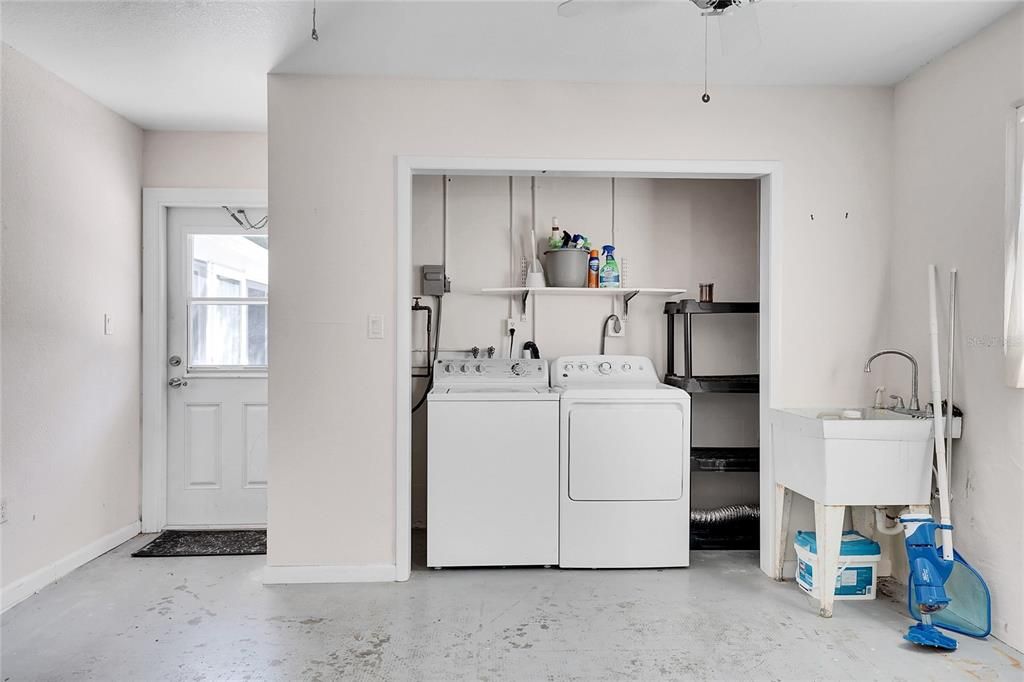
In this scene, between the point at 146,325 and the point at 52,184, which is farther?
the point at 146,325

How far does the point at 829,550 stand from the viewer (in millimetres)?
2564

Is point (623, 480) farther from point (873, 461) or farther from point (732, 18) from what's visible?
point (732, 18)

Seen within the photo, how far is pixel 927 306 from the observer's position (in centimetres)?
279

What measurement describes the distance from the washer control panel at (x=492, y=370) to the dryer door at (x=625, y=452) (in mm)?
465

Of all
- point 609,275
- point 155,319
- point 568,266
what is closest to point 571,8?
point 568,266

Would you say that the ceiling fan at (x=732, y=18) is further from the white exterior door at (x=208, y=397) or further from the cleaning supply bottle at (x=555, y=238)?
the white exterior door at (x=208, y=397)

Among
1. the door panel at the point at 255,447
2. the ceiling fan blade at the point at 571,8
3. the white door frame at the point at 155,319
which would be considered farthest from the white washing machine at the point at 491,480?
the white door frame at the point at 155,319

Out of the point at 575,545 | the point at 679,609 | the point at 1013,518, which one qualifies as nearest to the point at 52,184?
the point at 575,545

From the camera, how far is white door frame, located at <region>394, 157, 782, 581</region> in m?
2.97

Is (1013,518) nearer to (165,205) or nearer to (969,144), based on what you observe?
(969,144)

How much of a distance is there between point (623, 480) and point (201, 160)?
3.03m

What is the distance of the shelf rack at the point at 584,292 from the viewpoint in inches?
138

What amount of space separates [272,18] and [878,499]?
3040 millimetres

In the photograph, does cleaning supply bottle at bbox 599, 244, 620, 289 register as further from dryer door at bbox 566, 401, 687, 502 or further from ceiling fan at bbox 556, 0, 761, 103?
ceiling fan at bbox 556, 0, 761, 103
